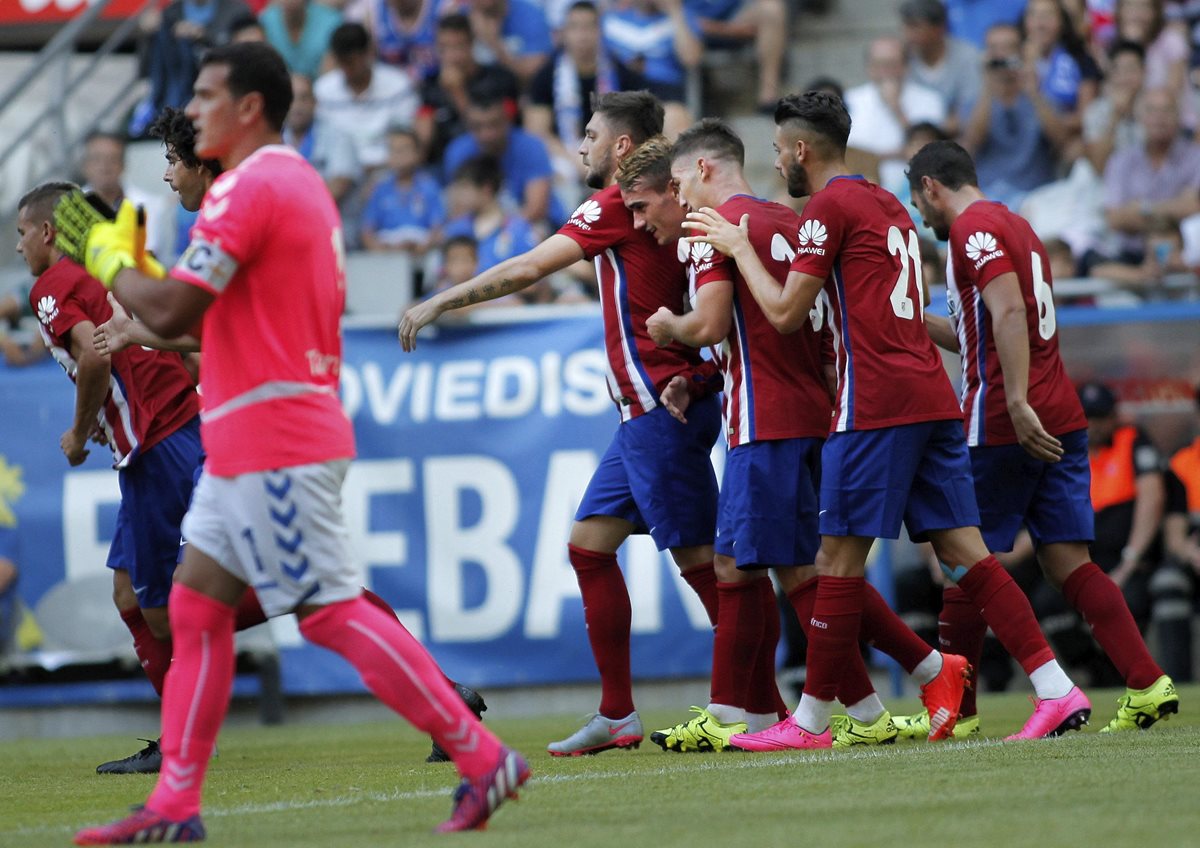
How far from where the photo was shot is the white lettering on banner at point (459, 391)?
11508mm

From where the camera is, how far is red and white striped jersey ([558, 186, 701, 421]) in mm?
7301

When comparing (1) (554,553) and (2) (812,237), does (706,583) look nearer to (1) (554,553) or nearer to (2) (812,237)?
(2) (812,237)

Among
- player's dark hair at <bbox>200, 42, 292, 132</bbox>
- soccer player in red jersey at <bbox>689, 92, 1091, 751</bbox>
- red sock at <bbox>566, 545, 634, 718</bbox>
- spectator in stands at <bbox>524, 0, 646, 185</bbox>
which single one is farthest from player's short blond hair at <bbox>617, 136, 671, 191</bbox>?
spectator in stands at <bbox>524, 0, 646, 185</bbox>

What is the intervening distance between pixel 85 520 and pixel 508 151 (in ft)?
15.6

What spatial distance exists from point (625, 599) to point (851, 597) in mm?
1037

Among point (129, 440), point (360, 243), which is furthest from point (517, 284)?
point (360, 243)

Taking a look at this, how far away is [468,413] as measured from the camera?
11.5 meters

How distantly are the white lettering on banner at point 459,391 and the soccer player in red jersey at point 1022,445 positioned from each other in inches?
173

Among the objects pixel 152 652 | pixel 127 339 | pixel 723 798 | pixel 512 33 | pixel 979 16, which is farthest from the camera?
pixel 512 33

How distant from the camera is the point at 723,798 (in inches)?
212

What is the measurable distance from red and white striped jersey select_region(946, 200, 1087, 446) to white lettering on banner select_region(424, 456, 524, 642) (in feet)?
14.0

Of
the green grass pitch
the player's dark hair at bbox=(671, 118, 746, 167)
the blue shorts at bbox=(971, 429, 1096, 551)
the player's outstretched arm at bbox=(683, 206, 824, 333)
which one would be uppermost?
the player's dark hair at bbox=(671, 118, 746, 167)

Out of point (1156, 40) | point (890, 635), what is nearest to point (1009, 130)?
point (1156, 40)

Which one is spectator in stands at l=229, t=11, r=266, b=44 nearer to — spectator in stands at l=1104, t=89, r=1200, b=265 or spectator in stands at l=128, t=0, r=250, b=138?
spectator in stands at l=128, t=0, r=250, b=138
